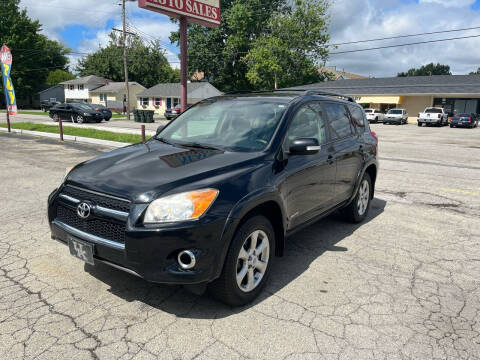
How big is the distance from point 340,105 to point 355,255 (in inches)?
77.3

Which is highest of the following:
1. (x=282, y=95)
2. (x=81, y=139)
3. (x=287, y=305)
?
(x=282, y=95)

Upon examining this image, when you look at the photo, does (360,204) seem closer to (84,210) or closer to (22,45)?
(84,210)

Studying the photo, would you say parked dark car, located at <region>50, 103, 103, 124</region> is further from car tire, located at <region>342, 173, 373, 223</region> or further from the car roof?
car tire, located at <region>342, 173, 373, 223</region>

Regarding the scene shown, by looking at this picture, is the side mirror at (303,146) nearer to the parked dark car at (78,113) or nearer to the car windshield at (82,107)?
the parked dark car at (78,113)

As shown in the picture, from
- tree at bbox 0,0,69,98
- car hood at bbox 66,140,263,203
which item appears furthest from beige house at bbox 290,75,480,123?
tree at bbox 0,0,69,98

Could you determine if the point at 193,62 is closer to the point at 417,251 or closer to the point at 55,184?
the point at 55,184

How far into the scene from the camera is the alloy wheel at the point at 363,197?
520 cm

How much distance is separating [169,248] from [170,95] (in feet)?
185

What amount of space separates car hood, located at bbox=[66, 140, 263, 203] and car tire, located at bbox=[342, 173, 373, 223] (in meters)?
2.33

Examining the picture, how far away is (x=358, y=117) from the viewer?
5.30m

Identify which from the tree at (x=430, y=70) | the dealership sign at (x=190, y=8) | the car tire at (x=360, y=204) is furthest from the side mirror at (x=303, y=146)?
the tree at (x=430, y=70)

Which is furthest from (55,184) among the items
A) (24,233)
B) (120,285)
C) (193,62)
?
(193,62)

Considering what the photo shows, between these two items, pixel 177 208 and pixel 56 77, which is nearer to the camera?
pixel 177 208

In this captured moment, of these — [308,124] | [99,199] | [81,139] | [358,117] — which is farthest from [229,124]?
[81,139]
